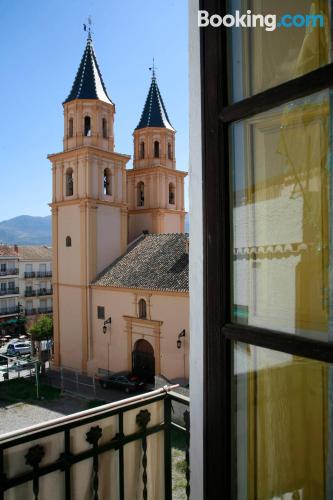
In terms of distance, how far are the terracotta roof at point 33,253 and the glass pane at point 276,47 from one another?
33174 mm

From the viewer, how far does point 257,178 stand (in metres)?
1.19

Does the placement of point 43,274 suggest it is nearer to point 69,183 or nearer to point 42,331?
point 42,331

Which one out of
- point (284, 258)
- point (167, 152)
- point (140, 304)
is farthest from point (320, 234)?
point (167, 152)

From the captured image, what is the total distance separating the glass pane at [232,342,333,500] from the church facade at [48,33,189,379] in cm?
1387

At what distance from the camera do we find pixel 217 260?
4.11 ft

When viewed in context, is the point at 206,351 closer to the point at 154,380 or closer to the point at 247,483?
the point at 247,483

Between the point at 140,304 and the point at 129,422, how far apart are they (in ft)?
46.3

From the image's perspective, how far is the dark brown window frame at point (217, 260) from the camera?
123 centimetres

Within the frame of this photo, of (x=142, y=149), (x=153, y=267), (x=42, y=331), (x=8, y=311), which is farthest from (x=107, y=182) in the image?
(x=8, y=311)

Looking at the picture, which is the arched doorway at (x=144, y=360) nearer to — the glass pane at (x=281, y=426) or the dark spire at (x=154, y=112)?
the dark spire at (x=154, y=112)

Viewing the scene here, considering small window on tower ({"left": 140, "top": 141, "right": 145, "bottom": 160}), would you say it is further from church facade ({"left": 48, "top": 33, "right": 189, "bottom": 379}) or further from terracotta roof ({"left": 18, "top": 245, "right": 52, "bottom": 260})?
terracotta roof ({"left": 18, "top": 245, "right": 52, "bottom": 260})

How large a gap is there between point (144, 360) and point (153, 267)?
3670 millimetres

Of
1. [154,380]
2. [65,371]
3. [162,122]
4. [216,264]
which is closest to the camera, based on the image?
[216,264]

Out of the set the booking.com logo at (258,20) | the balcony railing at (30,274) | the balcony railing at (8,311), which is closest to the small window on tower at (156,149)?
the balcony railing at (30,274)
